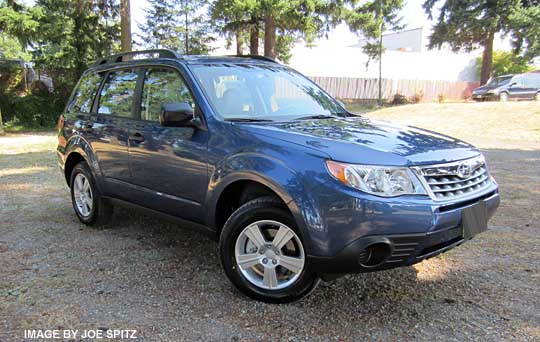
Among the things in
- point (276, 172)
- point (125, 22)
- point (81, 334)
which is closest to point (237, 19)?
point (125, 22)

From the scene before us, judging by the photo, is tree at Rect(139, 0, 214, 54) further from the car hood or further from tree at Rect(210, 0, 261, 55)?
the car hood

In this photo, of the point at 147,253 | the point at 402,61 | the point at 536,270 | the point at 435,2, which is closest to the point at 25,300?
the point at 147,253

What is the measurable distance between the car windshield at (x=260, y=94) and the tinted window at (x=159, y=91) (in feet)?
0.61

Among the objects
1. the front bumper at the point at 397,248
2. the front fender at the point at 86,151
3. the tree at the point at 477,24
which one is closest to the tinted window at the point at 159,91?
the front fender at the point at 86,151

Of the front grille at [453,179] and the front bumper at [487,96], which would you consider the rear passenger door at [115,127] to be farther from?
the front bumper at [487,96]

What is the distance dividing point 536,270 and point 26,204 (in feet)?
19.7

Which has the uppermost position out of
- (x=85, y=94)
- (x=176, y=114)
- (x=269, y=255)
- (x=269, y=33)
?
(x=269, y=33)

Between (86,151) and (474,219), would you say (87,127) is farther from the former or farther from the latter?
(474,219)

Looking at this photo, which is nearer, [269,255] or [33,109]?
[269,255]

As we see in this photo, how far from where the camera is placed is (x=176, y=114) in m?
3.37

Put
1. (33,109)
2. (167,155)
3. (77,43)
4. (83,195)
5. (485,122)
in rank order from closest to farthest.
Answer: (167,155) → (83,195) → (485,122) → (33,109) → (77,43)

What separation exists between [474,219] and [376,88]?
32.2m

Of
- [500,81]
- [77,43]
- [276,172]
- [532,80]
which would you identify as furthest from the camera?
[500,81]

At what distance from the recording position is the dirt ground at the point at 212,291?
9.45 ft
